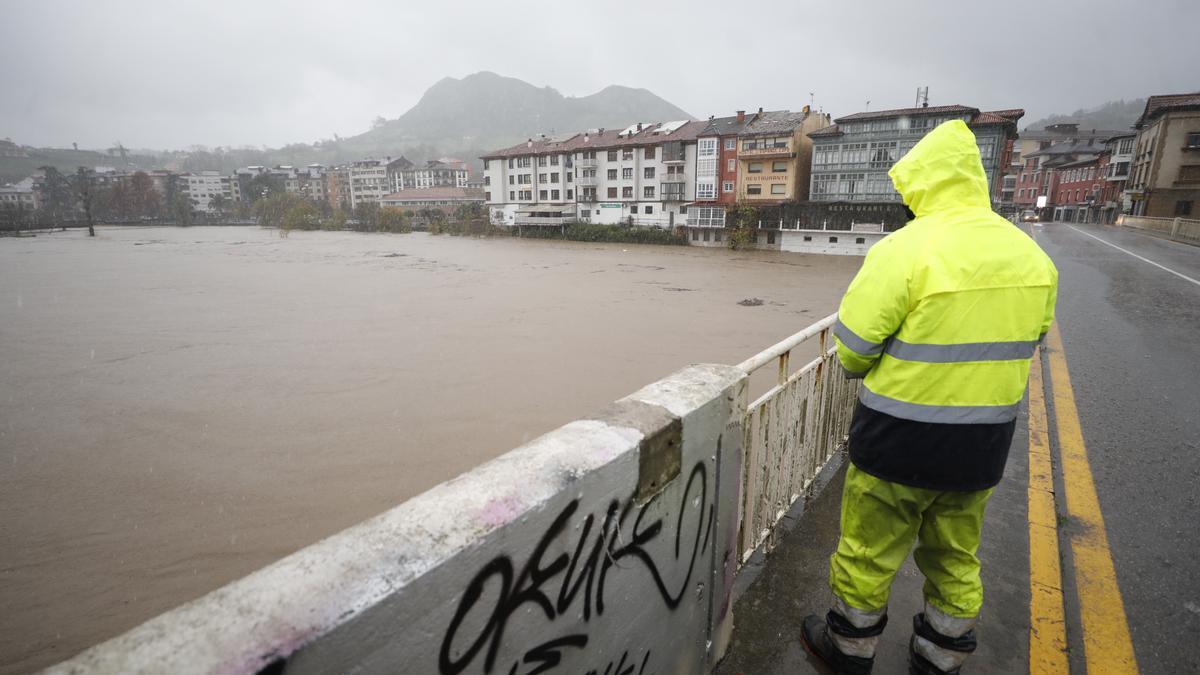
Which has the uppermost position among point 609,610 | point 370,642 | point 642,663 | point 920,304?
point 920,304

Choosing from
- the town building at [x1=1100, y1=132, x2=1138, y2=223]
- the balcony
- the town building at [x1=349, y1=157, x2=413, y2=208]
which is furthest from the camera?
the town building at [x1=349, y1=157, x2=413, y2=208]

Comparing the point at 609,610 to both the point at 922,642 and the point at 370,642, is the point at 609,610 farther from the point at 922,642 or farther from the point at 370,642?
the point at 922,642

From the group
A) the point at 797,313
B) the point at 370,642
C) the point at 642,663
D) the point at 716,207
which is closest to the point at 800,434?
the point at 642,663

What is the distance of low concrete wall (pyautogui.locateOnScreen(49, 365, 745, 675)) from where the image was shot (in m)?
0.82

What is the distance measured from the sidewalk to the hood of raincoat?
1748mm

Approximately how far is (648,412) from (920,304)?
1.00 m

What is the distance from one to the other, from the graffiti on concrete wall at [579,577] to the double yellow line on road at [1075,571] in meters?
1.60

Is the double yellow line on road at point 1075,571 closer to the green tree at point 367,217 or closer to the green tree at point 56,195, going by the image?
the green tree at point 367,217

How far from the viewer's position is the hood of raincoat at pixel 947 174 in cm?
196

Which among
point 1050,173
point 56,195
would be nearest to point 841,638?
point 1050,173

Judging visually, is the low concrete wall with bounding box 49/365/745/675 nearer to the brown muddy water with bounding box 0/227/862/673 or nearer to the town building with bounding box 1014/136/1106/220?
the brown muddy water with bounding box 0/227/862/673

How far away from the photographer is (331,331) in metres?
16.1

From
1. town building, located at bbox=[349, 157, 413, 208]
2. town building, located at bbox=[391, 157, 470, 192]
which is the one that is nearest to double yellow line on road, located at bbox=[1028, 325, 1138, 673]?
town building, located at bbox=[391, 157, 470, 192]

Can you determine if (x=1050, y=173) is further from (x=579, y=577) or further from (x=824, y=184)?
(x=579, y=577)
